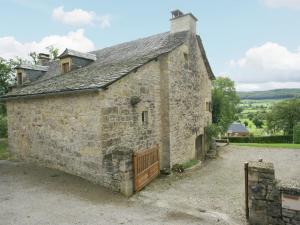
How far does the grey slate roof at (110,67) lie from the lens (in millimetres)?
10305

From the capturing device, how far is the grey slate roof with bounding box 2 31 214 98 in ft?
33.8

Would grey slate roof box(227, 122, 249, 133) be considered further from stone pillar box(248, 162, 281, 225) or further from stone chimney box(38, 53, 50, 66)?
stone pillar box(248, 162, 281, 225)

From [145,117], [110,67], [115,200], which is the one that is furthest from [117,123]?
[110,67]

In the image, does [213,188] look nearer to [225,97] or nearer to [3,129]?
[3,129]

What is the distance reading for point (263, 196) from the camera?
6613mm

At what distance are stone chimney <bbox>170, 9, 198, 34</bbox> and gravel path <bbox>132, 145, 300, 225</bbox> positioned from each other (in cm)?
856

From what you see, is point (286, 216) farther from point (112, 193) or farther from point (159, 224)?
point (112, 193)

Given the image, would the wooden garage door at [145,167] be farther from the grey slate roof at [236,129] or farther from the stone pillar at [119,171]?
the grey slate roof at [236,129]

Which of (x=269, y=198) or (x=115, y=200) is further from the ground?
(x=269, y=198)

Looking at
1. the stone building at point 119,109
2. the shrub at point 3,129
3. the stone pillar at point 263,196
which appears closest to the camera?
the stone pillar at point 263,196

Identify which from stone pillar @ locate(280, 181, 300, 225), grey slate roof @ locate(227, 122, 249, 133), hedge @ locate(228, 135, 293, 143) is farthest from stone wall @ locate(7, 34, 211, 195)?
grey slate roof @ locate(227, 122, 249, 133)

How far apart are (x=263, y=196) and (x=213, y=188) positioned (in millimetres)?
3851

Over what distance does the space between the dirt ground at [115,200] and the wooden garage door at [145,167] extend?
33 centimetres

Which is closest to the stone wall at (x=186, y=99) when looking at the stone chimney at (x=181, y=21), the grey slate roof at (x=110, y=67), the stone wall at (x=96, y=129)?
the stone chimney at (x=181, y=21)
